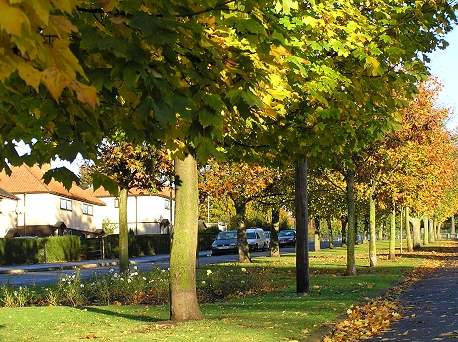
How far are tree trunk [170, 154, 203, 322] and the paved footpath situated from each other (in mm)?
3020

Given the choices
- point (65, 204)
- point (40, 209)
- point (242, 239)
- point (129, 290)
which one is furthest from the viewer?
point (65, 204)

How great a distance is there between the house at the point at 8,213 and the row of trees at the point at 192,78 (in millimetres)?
46407

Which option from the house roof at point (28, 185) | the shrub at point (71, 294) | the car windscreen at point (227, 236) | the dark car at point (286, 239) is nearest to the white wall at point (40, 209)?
the house roof at point (28, 185)

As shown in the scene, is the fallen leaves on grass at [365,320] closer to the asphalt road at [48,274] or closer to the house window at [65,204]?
the asphalt road at [48,274]

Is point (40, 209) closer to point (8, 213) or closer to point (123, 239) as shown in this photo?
point (8, 213)

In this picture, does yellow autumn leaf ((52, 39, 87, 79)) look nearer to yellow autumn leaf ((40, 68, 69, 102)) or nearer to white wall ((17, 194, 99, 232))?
yellow autumn leaf ((40, 68, 69, 102))

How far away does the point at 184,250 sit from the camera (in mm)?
11273

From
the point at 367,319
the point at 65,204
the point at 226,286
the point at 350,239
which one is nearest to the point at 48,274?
the point at 350,239

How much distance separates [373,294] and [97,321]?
7.26 meters

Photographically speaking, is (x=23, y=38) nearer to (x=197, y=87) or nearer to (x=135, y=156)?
(x=197, y=87)

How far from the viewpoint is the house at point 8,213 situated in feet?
185

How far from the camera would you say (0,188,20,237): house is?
56281mm

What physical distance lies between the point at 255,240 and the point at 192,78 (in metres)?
52.0

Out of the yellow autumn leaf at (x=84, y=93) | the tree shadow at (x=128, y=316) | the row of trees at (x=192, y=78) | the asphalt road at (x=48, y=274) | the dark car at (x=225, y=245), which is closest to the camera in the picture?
the yellow autumn leaf at (x=84, y=93)
